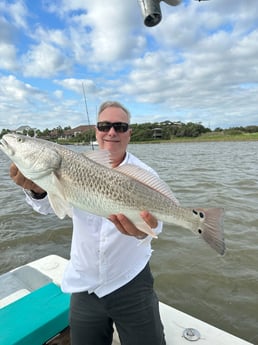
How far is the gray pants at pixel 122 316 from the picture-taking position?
2.71 metres

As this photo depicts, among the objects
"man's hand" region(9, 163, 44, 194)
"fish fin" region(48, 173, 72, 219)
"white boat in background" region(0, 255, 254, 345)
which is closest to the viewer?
"fish fin" region(48, 173, 72, 219)

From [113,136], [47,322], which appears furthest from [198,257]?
[113,136]

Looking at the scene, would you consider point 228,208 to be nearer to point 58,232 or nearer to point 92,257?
point 58,232

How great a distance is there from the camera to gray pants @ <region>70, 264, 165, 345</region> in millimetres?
2705

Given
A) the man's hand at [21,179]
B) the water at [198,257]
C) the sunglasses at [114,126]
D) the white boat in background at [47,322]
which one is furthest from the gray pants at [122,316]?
the water at [198,257]

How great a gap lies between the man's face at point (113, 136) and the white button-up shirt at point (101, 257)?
0.73 m

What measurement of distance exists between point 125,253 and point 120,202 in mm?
553

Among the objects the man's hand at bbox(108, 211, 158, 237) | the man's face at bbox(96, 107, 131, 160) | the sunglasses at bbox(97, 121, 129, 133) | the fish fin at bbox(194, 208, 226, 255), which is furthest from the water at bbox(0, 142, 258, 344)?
the sunglasses at bbox(97, 121, 129, 133)

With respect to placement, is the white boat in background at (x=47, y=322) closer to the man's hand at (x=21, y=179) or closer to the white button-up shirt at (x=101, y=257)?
the white button-up shirt at (x=101, y=257)

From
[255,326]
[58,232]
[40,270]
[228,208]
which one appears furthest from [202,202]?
[40,270]

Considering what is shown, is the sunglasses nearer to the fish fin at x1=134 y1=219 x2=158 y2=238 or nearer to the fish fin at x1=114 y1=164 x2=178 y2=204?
the fish fin at x1=114 y1=164 x2=178 y2=204

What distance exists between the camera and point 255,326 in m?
5.31

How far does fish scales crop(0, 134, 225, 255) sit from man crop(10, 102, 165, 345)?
250mm

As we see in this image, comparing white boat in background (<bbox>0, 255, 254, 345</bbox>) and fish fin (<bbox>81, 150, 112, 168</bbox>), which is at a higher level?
fish fin (<bbox>81, 150, 112, 168</bbox>)
